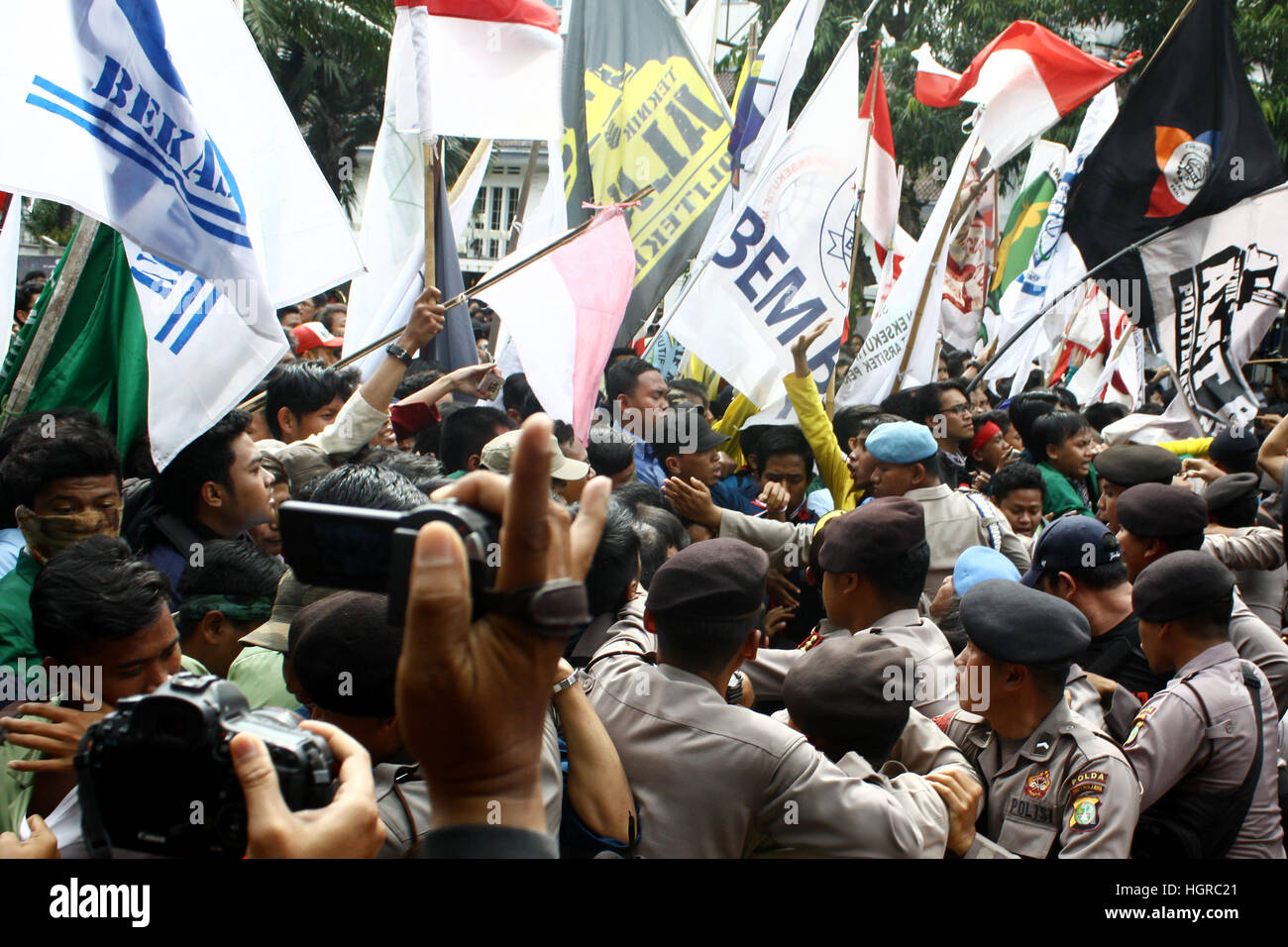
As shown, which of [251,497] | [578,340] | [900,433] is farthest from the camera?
[578,340]

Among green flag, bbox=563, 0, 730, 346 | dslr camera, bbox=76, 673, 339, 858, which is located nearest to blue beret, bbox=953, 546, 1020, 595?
dslr camera, bbox=76, 673, 339, 858

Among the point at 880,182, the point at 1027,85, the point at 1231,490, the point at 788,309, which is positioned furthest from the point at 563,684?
the point at 1027,85

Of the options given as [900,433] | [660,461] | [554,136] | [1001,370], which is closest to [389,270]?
[554,136]

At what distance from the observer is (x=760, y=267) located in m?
5.83

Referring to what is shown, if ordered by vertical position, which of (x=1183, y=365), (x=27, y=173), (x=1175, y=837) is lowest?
(x=1175, y=837)

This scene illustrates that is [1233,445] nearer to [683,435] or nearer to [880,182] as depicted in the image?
[683,435]

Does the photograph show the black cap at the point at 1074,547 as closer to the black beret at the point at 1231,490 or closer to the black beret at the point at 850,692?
the black beret at the point at 850,692

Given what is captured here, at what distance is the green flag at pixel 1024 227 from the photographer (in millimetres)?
10164

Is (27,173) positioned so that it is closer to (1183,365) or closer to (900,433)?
(900,433)

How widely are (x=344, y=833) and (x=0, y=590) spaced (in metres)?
1.99

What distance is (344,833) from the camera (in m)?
1.36

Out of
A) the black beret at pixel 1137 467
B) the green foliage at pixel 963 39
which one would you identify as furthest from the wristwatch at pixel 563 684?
the green foliage at pixel 963 39

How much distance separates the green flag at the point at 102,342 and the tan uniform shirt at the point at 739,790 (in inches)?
93.1
